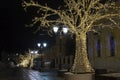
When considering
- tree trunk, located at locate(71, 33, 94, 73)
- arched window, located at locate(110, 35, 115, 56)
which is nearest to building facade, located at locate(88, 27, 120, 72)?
arched window, located at locate(110, 35, 115, 56)

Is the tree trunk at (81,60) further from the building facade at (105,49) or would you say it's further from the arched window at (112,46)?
the arched window at (112,46)

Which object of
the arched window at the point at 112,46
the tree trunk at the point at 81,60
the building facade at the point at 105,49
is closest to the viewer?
the tree trunk at the point at 81,60

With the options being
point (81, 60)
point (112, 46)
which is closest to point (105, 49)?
point (112, 46)

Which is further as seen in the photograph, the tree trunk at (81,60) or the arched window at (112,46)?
the arched window at (112,46)

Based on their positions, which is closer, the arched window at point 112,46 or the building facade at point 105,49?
the building facade at point 105,49

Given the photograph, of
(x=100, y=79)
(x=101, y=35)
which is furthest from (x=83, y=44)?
(x=101, y=35)

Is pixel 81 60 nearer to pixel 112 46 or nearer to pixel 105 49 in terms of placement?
pixel 112 46

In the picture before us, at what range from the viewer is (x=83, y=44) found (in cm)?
2097

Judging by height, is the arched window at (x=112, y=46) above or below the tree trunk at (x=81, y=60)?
A: above

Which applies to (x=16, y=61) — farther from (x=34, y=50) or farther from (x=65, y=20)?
(x=65, y=20)

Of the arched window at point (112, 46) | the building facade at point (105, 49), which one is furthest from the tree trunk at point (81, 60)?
the arched window at point (112, 46)

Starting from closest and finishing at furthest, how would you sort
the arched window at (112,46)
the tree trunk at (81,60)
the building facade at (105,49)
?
the tree trunk at (81,60), the building facade at (105,49), the arched window at (112,46)

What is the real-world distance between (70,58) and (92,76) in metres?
47.1

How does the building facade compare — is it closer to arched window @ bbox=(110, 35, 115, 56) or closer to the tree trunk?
arched window @ bbox=(110, 35, 115, 56)
